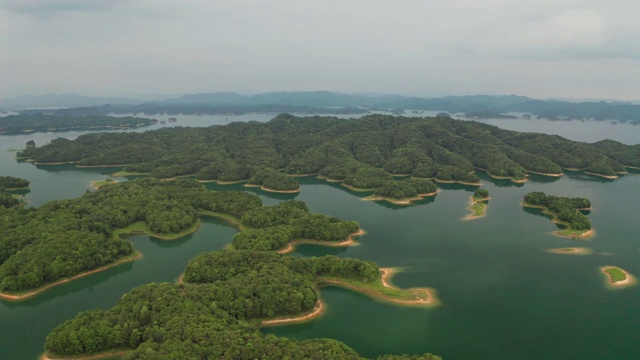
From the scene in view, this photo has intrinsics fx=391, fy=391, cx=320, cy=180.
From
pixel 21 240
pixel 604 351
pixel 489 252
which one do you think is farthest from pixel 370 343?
pixel 21 240

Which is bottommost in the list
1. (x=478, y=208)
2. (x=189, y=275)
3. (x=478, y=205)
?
(x=189, y=275)

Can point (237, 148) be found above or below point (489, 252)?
above

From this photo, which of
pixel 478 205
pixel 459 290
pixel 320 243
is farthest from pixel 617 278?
pixel 320 243

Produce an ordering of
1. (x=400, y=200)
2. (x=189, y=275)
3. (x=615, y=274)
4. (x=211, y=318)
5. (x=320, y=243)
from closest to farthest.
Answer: (x=211, y=318) → (x=189, y=275) → (x=615, y=274) → (x=320, y=243) → (x=400, y=200)

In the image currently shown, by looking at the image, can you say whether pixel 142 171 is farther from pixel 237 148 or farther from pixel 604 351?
pixel 604 351

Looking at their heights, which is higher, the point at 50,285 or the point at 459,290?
the point at 50,285

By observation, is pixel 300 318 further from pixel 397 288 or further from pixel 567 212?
pixel 567 212
